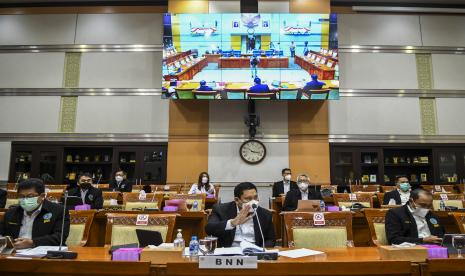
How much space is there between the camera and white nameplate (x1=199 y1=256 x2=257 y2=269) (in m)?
1.55

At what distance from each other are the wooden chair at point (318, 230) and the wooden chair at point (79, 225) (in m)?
1.72

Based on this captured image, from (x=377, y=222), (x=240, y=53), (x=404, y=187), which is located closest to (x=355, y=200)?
(x=404, y=187)

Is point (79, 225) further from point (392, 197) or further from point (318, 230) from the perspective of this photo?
point (392, 197)

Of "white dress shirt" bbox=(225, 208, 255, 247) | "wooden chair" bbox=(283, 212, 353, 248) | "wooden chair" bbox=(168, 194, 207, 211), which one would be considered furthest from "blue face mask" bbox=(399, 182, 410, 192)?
"white dress shirt" bbox=(225, 208, 255, 247)

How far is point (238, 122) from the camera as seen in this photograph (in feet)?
30.2

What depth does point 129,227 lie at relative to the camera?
2.91 meters

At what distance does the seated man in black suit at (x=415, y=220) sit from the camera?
3.14 m

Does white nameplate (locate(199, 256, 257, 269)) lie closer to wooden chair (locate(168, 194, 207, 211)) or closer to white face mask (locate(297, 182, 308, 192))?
wooden chair (locate(168, 194, 207, 211))

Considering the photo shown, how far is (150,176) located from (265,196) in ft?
9.38

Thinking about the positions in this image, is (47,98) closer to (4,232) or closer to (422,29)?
(4,232)

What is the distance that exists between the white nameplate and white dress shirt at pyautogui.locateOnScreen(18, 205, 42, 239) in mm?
2086

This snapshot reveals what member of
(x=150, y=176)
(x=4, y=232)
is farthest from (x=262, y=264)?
(x=150, y=176)

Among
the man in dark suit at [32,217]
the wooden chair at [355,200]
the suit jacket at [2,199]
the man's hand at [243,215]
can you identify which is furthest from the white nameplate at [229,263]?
the suit jacket at [2,199]

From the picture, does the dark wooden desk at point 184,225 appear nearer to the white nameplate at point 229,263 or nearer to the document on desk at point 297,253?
the document on desk at point 297,253
